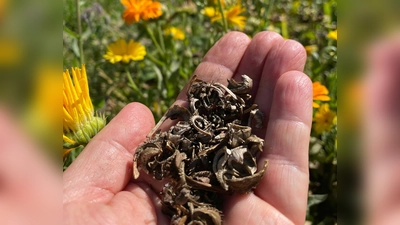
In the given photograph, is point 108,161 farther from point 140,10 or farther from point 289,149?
point 140,10

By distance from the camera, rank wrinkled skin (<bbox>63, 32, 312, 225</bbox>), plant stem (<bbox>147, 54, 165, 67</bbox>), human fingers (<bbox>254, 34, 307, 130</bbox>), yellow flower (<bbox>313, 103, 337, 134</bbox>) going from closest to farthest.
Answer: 1. wrinkled skin (<bbox>63, 32, 312, 225</bbox>)
2. human fingers (<bbox>254, 34, 307, 130</bbox>)
3. yellow flower (<bbox>313, 103, 337, 134</bbox>)
4. plant stem (<bbox>147, 54, 165, 67</bbox>)

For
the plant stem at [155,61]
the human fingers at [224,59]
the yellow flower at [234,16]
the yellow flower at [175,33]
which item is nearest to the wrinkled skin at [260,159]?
the human fingers at [224,59]

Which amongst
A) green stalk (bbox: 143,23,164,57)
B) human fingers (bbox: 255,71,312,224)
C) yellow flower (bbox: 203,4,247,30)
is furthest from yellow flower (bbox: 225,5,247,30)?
human fingers (bbox: 255,71,312,224)

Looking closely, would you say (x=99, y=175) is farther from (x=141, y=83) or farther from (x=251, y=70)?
(x=141, y=83)

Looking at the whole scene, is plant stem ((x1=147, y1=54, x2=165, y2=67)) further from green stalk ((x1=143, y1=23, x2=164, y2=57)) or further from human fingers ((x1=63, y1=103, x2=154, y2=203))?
human fingers ((x1=63, y1=103, x2=154, y2=203))
